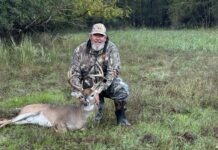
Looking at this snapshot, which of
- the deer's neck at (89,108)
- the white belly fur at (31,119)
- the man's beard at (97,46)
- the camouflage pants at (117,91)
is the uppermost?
the man's beard at (97,46)

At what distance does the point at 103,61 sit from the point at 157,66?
6.38m

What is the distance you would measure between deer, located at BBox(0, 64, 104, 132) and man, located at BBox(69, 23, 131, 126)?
12cm

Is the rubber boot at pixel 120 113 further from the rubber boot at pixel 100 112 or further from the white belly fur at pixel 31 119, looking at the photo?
the white belly fur at pixel 31 119

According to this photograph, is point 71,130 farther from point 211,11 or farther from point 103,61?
point 211,11

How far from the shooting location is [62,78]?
11438 mm

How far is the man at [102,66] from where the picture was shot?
7324mm

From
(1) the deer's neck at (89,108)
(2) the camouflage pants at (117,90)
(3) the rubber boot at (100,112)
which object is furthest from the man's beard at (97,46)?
(1) the deer's neck at (89,108)

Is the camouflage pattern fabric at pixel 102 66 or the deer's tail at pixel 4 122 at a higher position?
the camouflage pattern fabric at pixel 102 66

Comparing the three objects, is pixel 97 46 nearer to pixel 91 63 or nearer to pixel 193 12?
pixel 91 63

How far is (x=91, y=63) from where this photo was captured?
742 cm

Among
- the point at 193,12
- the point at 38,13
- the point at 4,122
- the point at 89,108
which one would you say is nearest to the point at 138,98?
the point at 89,108

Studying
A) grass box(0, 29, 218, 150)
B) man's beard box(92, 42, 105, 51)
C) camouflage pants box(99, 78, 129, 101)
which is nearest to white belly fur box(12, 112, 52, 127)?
grass box(0, 29, 218, 150)

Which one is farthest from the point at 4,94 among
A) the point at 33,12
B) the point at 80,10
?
the point at 80,10

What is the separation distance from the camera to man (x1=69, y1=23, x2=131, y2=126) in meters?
7.32
